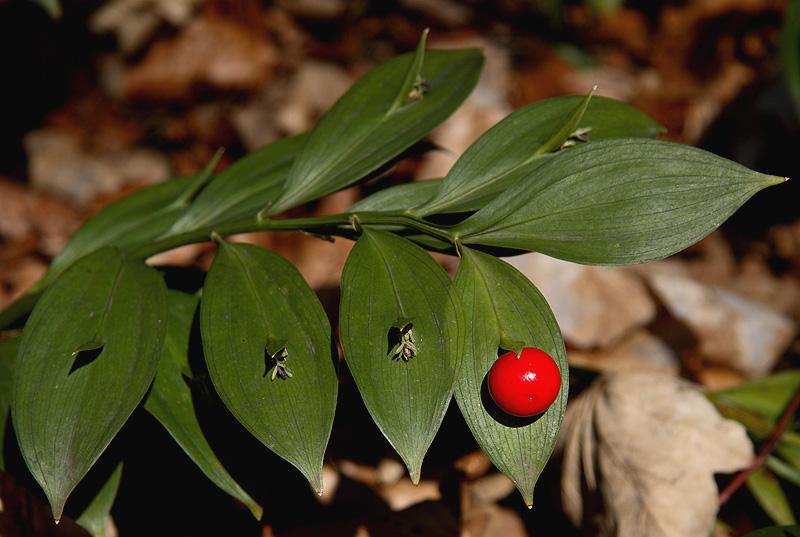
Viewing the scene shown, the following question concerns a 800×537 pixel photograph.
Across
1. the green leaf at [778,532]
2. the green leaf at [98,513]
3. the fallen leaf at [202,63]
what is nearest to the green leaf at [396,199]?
the green leaf at [98,513]

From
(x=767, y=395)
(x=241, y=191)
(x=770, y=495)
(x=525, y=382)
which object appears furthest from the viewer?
(x=767, y=395)

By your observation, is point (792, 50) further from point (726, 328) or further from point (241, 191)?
point (241, 191)

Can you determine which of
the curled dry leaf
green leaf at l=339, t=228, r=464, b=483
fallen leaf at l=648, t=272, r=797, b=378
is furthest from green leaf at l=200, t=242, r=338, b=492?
fallen leaf at l=648, t=272, r=797, b=378

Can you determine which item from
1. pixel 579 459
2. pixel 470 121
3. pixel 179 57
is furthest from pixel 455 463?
pixel 179 57

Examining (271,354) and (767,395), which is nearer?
(271,354)

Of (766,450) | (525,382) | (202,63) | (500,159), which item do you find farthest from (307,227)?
(202,63)

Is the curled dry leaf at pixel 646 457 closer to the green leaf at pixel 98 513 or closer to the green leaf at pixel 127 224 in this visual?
the green leaf at pixel 98 513
